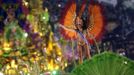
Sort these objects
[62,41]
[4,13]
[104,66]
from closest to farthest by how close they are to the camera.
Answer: [104,66], [4,13], [62,41]

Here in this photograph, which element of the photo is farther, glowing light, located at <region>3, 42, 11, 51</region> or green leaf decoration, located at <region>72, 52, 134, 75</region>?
glowing light, located at <region>3, 42, 11, 51</region>

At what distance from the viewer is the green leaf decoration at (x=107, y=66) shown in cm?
21

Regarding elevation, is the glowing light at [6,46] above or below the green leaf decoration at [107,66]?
below

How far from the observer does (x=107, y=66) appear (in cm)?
21

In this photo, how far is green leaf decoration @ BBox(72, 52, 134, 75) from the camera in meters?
0.21

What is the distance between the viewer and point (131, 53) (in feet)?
7.43

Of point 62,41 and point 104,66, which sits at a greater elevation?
point 104,66

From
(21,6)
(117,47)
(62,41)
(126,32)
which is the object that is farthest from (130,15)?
(21,6)

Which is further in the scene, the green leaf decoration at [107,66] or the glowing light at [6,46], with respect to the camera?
the glowing light at [6,46]

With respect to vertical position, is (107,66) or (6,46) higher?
(107,66)

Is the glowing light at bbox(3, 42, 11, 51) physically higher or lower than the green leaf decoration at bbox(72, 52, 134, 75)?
lower

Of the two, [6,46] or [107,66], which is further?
[6,46]

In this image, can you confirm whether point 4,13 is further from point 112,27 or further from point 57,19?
point 112,27

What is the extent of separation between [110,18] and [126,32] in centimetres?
21
